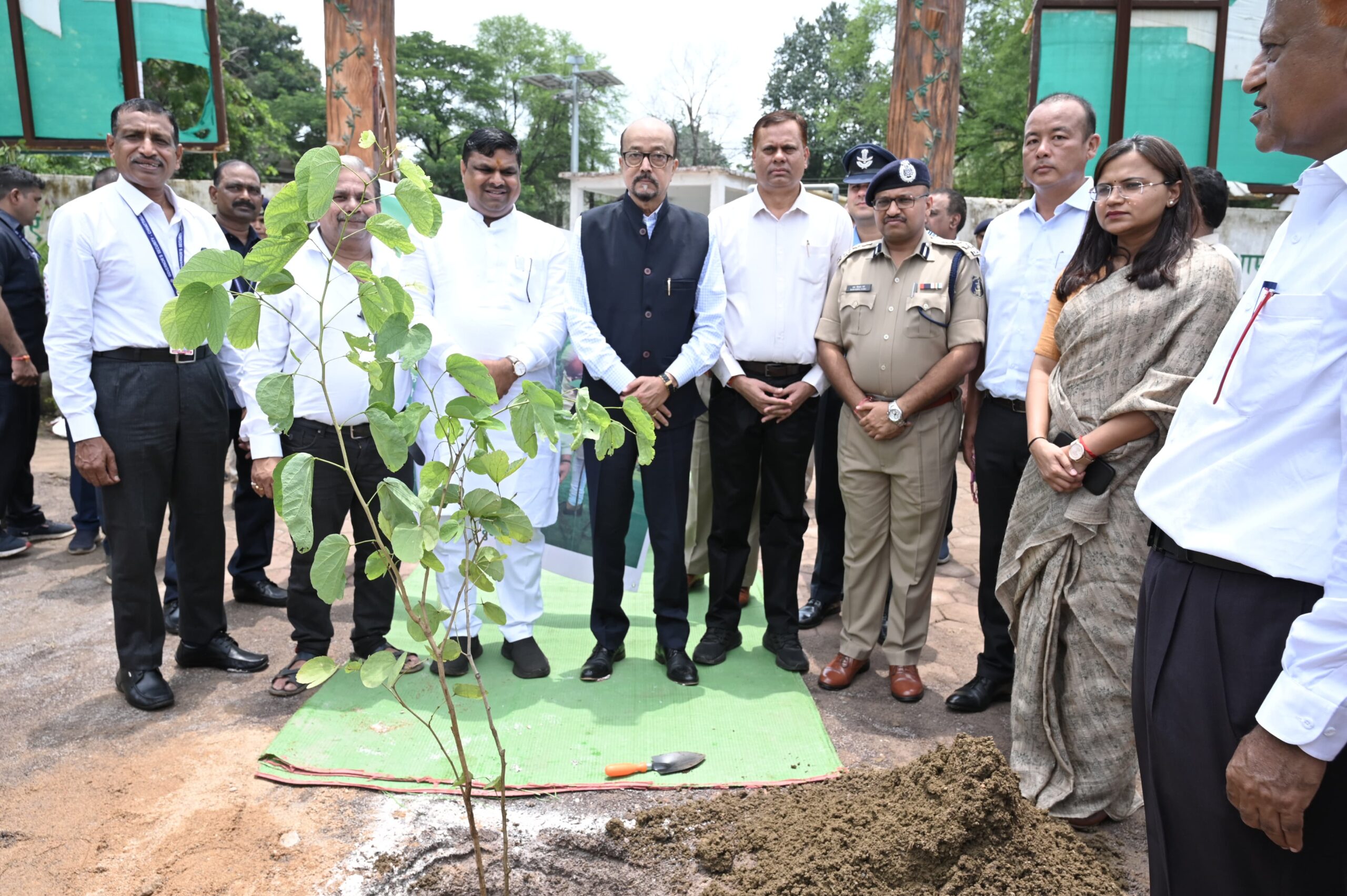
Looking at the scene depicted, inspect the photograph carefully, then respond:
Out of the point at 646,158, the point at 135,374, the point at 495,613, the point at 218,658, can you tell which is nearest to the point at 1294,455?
the point at 495,613

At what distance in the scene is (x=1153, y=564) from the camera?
5.25 ft

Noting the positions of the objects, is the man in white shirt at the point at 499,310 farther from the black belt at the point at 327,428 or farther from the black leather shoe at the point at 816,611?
the black leather shoe at the point at 816,611

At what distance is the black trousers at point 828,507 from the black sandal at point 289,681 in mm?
2326

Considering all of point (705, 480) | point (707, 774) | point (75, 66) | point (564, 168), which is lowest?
point (707, 774)

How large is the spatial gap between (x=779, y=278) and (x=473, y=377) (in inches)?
86.3

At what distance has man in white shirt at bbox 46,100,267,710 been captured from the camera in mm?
3256

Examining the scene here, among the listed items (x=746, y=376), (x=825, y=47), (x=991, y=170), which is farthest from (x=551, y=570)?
(x=825, y=47)

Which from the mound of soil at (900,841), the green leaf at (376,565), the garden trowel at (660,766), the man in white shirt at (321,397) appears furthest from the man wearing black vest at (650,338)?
the green leaf at (376,565)

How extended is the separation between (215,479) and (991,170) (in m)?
25.1

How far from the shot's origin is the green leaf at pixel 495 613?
6.57ft

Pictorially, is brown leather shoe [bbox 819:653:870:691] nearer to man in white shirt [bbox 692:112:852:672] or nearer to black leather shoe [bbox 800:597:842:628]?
man in white shirt [bbox 692:112:852:672]

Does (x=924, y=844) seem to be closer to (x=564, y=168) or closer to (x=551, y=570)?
(x=551, y=570)

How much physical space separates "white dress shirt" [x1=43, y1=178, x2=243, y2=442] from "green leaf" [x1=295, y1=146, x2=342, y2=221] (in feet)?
6.68

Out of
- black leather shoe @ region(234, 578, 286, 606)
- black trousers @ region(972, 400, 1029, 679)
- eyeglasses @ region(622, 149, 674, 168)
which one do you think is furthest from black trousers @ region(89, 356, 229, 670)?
black trousers @ region(972, 400, 1029, 679)
